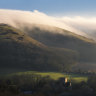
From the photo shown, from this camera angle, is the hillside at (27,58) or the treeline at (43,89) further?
the hillside at (27,58)

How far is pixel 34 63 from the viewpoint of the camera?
15638 cm

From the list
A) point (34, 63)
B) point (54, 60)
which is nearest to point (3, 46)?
point (34, 63)

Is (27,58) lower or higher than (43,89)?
higher

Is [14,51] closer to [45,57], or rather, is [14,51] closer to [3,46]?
[3,46]

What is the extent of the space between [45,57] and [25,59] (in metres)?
17.5

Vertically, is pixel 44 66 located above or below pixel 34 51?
below

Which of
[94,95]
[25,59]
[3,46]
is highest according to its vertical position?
[3,46]

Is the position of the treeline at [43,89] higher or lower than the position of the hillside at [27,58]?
lower

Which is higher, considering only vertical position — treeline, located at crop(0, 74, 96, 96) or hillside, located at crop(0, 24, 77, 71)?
hillside, located at crop(0, 24, 77, 71)

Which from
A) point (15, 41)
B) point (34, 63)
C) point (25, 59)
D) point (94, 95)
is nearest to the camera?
point (94, 95)

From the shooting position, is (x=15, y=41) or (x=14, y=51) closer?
(x=14, y=51)

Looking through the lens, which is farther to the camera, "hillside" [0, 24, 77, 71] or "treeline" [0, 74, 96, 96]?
"hillside" [0, 24, 77, 71]

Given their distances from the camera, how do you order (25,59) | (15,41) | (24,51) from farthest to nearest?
(15,41) < (24,51) < (25,59)

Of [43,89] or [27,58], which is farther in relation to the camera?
[27,58]
